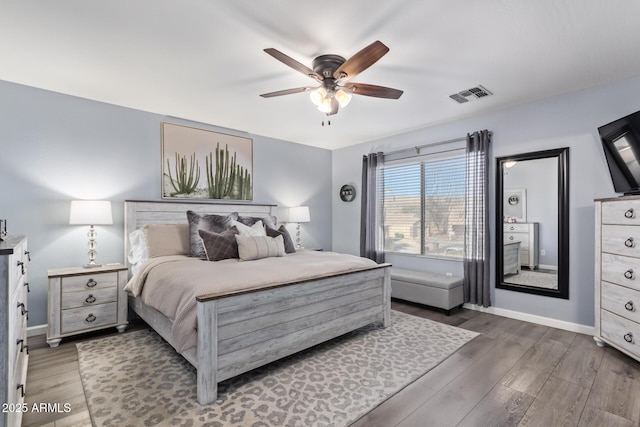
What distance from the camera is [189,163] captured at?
4.09m

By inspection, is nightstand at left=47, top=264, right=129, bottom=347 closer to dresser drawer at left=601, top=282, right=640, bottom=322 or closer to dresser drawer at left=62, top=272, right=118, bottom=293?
dresser drawer at left=62, top=272, right=118, bottom=293

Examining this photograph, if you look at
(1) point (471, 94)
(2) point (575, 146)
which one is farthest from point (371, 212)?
(2) point (575, 146)

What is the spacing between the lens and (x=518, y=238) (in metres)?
3.65

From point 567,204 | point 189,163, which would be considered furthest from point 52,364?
point 567,204

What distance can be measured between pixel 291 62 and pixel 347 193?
3.62 meters

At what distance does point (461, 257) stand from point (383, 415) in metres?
2.89

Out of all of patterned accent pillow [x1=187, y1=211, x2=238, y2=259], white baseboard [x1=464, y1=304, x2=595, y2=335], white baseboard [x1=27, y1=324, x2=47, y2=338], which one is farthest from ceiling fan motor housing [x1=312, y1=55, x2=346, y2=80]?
white baseboard [x1=27, y1=324, x2=47, y2=338]

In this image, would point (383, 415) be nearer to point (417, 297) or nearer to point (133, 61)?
point (417, 297)

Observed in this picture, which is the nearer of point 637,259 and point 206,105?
point 637,259

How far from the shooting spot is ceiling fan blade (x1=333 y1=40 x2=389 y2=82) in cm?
195

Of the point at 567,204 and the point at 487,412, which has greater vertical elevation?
the point at 567,204

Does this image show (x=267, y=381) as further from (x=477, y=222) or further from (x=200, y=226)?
(x=477, y=222)

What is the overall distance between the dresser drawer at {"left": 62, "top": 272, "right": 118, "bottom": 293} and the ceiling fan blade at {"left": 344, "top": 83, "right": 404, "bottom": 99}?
118 inches

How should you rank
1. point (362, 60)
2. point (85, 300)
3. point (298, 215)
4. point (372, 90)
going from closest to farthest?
point (362, 60) < point (372, 90) < point (85, 300) < point (298, 215)
